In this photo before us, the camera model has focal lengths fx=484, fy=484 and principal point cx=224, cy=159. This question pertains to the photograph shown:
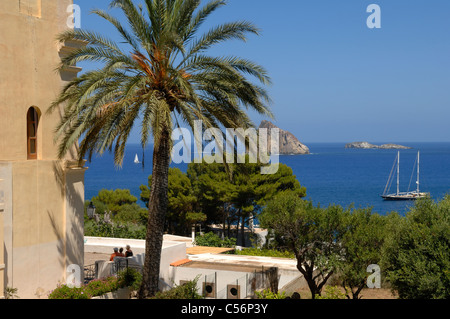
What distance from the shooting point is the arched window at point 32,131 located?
40.6 feet

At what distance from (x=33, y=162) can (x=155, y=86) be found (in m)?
3.63

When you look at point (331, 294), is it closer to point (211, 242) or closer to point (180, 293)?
point (180, 293)

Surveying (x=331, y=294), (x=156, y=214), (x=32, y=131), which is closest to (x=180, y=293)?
(x=156, y=214)

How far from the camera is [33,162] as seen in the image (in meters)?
12.2

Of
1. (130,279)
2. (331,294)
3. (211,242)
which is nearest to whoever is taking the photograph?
(331,294)

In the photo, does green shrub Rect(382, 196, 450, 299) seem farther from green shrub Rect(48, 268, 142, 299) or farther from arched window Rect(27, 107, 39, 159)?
arched window Rect(27, 107, 39, 159)

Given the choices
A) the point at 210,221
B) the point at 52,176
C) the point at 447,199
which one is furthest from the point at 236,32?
the point at 210,221

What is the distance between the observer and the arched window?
40.6ft

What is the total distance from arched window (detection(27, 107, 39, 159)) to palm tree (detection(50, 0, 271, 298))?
1.62 feet

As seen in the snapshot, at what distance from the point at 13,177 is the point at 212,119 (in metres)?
A: 5.15

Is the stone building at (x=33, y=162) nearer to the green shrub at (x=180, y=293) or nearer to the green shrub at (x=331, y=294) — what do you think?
the green shrub at (x=180, y=293)

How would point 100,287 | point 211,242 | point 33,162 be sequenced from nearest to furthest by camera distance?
point 33,162 → point 100,287 → point 211,242

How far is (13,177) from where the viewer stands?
38.5 feet

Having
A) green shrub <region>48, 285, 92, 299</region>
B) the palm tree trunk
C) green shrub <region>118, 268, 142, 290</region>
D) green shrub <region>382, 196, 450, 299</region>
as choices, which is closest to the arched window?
the palm tree trunk
